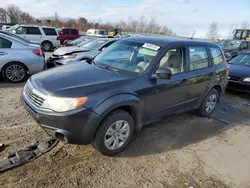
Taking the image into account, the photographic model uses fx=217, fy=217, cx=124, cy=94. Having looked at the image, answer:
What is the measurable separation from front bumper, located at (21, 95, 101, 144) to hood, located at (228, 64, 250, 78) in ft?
18.0

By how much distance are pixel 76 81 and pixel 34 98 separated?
1.98ft

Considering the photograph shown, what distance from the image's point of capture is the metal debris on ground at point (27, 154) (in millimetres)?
2827

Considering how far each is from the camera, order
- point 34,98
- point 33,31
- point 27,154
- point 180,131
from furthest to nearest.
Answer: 1. point 33,31
2. point 180,131
3. point 27,154
4. point 34,98

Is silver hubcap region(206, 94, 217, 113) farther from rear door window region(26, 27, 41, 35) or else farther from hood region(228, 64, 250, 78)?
rear door window region(26, 27, 41, 35)

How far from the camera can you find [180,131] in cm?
419

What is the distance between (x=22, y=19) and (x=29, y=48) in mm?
55133

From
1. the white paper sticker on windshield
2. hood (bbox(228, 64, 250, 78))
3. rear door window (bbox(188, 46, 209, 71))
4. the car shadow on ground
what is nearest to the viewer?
the car shadow on ground

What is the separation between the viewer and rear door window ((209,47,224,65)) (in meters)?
4.75

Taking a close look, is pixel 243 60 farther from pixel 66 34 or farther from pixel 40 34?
pixel 66 34

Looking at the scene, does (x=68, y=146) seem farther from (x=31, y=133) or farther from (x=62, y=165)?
(x=31, y=133)

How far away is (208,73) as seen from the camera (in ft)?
14.8

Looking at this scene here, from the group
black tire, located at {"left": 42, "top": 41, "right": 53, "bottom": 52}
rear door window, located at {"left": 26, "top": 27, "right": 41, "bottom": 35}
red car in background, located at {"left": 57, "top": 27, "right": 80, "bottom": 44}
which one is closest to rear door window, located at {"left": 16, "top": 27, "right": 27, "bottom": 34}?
rear door window, located at {"left": 26, "top": 27, "right": 41, "bottom": 35}

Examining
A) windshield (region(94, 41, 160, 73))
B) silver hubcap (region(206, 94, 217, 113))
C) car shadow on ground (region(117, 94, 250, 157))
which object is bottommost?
car shadow on ground (region(117, 94, 250, 157))

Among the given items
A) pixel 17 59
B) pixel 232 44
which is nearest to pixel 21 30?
pixel 17 59
